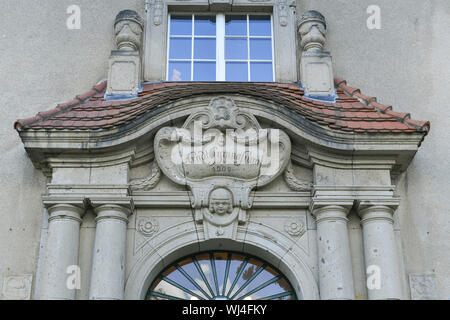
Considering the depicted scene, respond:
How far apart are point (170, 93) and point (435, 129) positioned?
3.36 m

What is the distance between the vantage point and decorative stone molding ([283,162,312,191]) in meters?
8.67

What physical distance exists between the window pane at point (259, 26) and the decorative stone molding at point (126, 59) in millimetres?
1535

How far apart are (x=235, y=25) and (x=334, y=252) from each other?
381 cm

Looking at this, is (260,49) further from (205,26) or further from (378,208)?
(378,208)

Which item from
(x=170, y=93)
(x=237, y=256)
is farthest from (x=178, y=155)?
(x=237, y=256)

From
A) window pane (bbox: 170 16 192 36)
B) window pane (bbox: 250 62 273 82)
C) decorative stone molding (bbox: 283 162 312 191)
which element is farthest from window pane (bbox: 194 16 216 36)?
decorative stone molding (bbox: 283 162 312 191)

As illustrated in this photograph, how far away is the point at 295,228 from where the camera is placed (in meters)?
8.50

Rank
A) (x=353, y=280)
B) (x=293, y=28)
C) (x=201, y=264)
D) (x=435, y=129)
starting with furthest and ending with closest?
(x=293, y=28)
(x=435, y=129)
(x=201, y=264)
(x=353, y=280)

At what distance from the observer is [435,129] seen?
9.33 metres

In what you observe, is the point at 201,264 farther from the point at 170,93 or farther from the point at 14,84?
the point at 14,84

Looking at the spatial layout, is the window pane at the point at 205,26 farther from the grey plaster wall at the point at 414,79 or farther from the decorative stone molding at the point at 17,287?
the decorative stone molding at the point at 17,287

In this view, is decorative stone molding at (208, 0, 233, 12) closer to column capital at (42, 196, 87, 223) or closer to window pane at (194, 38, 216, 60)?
window pane at (194, 38, 216, 60)

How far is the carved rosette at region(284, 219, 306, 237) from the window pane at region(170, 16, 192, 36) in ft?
10.7
